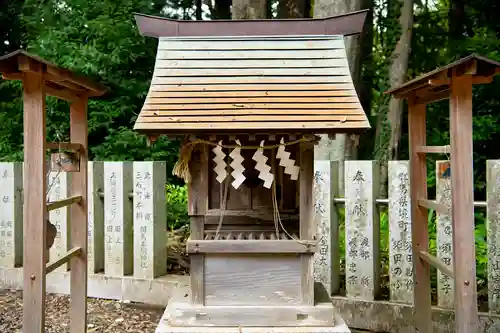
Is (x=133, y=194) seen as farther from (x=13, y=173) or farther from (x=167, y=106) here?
(x=167, y=106)

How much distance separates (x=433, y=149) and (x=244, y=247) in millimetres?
1851

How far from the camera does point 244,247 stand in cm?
365

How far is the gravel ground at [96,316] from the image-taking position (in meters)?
5.57

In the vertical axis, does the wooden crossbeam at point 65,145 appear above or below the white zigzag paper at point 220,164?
above

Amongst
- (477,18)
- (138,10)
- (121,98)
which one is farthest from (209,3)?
(477,18)

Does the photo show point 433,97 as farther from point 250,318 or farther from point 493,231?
point 250,318

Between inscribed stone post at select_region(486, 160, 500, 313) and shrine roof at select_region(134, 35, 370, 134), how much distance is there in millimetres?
2108

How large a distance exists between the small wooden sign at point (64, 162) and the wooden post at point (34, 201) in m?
0.58

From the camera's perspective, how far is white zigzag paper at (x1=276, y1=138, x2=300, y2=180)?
3.75 meters

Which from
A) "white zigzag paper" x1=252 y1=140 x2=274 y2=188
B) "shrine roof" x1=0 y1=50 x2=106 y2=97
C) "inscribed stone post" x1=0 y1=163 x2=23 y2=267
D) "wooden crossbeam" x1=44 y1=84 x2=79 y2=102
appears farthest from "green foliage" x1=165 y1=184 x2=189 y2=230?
"white zigzag paper" x1=252 y1=140 x2=274 y2=188

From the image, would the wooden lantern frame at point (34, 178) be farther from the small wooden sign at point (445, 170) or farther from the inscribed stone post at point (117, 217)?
the small wooden sign at point (445, 170)

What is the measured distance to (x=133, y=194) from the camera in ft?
20.7

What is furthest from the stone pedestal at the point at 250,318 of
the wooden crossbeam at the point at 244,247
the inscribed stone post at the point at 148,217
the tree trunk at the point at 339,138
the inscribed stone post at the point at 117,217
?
the tree trunk at the point at 339,138

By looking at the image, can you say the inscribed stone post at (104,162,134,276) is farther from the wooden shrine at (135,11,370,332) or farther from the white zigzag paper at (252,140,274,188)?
the white zigzag paper at (252,140,274,188)
